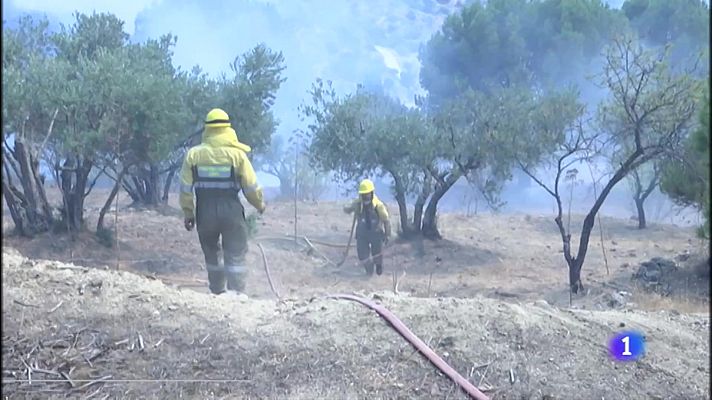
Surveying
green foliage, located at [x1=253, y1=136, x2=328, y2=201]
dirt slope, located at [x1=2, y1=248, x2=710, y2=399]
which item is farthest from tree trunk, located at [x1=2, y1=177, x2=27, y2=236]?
green foliage, located at [x1=253, y1=136, x2=328, y2=201]

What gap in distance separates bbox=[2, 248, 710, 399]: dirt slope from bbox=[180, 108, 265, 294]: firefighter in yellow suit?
5.16 ft

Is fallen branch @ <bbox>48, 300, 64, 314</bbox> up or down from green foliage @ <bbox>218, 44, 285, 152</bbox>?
down

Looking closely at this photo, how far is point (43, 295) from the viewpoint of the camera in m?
6.84

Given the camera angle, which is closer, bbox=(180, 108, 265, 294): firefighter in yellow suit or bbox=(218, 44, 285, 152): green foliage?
bbox=(180, 108, 265, 294): firefighter in yellow suit

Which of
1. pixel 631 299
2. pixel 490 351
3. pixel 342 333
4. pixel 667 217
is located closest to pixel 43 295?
pixel 342 333

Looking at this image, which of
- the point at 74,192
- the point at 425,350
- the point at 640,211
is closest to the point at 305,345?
the point at 425,350

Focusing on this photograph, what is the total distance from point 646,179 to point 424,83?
10.9 metres

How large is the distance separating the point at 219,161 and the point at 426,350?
314 cm

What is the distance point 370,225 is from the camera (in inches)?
558

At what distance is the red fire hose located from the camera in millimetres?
5793

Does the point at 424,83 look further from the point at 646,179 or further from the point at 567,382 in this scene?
the point at 567,382

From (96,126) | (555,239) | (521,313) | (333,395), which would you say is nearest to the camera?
(333,395)

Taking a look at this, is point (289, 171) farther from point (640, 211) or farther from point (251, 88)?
point (251, 88)

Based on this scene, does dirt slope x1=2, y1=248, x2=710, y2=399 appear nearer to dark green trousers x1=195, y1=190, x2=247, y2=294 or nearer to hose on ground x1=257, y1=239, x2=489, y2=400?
hose on ground x1=257, y1=239, x2=489, y2=400
